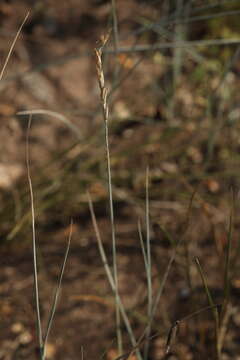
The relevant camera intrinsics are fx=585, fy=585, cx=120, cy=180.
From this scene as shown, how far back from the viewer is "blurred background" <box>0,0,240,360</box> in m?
1.44

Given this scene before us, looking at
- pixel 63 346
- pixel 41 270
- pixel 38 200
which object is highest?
pixel 38 200

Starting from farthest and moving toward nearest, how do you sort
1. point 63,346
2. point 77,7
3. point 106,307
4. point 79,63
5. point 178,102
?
point 77,7 < point 79,63 < point 178,102 < point 106,307 < point 63,346

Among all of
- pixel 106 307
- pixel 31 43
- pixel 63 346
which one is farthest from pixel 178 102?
pixel 63 346

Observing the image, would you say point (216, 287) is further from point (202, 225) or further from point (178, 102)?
point (178, 102)

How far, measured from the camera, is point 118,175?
76.5 inches

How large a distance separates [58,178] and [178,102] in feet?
2.98

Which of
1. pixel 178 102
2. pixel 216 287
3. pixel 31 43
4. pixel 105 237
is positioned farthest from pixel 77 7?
pixel 216 287

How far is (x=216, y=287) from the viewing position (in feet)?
5.19

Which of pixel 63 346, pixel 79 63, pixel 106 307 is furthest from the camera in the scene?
pixel 79 63

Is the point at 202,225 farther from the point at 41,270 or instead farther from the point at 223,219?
the point at 41,270

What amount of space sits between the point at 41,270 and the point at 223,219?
22.2 inches

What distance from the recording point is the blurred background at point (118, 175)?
1.44 metres

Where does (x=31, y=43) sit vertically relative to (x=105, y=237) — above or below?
above

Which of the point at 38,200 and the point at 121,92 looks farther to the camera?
the point at 121,92
